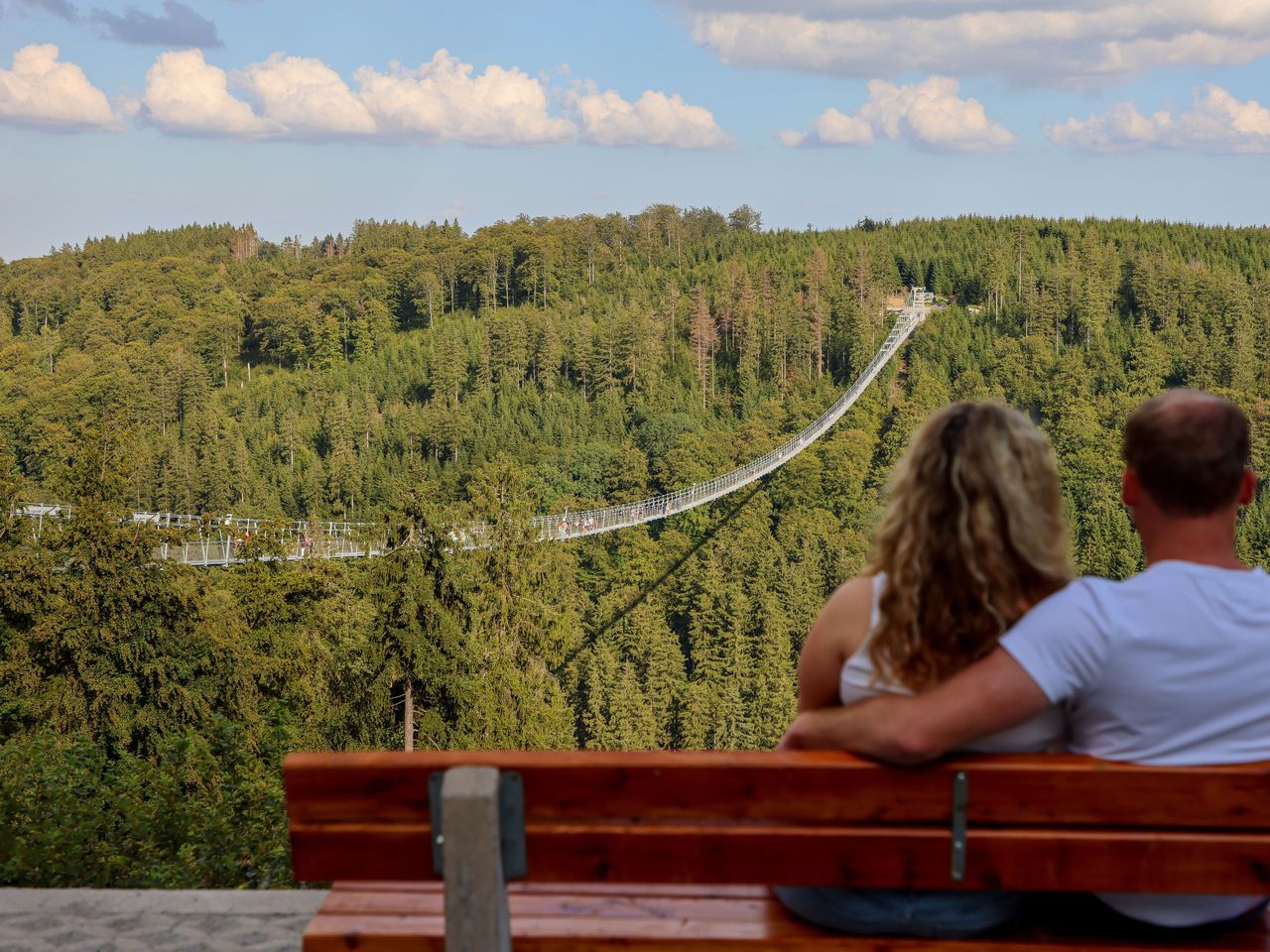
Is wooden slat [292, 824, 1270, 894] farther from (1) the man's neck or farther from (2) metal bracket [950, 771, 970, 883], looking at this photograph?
(1) the man's neck

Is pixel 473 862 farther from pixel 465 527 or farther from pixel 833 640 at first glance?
pixel 465 527

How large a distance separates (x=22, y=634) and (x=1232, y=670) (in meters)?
20.0

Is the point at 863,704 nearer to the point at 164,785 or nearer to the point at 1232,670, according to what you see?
the point at 1232,670

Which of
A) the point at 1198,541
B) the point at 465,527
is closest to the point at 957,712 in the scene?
the point at 1198,541

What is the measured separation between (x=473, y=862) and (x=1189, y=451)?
90 cm

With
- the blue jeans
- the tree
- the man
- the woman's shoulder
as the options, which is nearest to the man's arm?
the man

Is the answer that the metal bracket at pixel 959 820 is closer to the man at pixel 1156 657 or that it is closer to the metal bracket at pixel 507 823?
the man at pixel 1156 657

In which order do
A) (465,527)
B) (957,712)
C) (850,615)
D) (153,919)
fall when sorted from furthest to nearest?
1. (465,527)
2. (153,919)
3. (850,615)
4. (957,712)

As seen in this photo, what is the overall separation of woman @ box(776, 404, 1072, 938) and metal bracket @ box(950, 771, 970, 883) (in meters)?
0.08

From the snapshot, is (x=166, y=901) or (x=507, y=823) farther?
(x=166, y=901)

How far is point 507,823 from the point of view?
1621mm

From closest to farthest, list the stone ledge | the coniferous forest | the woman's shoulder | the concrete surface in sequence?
the woman's shoulder → the concrete surface → the stone ledge → the coniferous forest

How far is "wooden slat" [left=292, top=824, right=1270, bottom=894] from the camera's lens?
62.3 inches

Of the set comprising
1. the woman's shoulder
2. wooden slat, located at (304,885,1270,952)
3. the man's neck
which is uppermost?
the man's neck
